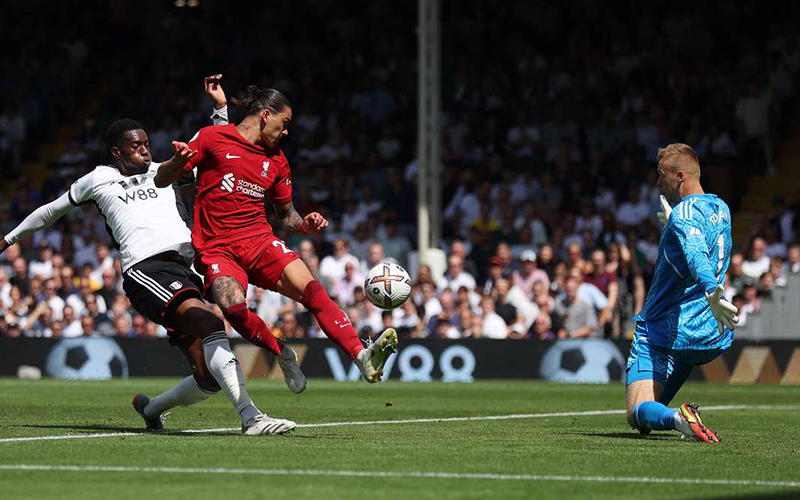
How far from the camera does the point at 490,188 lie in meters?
23.2

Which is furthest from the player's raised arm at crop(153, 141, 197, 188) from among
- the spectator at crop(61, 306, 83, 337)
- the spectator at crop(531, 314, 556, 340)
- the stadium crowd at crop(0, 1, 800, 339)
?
the spectator at crop(61, 306, 83, 337)

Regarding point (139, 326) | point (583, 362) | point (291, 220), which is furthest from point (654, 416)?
point (139, 326)

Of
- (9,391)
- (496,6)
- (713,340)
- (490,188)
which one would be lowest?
(9,391)

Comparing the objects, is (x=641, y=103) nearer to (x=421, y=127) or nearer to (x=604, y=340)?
(x=421, y=127)

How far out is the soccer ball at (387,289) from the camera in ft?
34.7

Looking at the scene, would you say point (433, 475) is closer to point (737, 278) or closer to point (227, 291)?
point (227, 291)

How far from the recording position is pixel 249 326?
947cm

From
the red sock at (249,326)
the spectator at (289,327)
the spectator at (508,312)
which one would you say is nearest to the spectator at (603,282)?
the spectator at (508,312)

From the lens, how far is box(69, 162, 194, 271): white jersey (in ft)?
33.0

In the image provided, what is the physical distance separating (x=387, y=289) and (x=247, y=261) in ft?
4.22

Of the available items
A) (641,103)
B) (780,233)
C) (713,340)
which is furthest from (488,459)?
(641,103)

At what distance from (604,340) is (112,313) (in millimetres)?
7770

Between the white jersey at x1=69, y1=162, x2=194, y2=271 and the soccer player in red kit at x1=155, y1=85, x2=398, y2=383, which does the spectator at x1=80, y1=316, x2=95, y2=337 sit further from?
the soccer player in red kit at x1=155, y1=85, x2=398, y2=383

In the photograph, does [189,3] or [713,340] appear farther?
[189,3]
